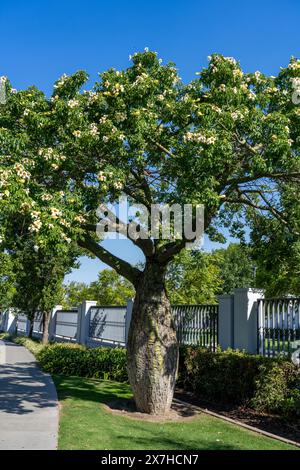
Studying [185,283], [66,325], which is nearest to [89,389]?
[66,325]

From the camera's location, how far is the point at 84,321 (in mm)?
22000

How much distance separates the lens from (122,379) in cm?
1373

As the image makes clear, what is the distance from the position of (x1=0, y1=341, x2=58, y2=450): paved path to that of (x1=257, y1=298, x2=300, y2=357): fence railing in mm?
4746

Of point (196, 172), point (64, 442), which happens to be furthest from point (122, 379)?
point (196, 172)

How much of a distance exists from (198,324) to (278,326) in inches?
132

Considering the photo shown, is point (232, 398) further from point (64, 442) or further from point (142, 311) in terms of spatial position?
point (64, 442)

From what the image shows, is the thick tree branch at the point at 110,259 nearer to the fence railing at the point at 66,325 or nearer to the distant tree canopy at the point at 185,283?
the distant tree canopy at the point at 185,283

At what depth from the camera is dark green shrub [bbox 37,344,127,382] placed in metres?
14.1

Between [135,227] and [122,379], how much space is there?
18.1 ft

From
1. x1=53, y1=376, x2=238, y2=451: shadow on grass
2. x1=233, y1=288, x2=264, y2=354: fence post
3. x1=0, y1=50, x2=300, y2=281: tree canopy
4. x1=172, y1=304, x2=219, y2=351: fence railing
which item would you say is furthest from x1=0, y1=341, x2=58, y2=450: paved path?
x1=233, y1=288, x2=264, y2=354: fence post

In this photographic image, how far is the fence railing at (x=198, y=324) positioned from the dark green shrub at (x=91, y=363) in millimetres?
1889

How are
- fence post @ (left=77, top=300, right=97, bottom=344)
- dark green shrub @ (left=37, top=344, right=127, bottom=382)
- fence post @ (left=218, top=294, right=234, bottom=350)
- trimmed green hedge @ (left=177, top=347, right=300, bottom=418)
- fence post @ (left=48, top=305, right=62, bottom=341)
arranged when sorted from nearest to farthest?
1. trimmed green hedge @ (left=177, top=347, right=300, bottom=418)
2. fence post @ (left=218, top=294, right=234, bottom=350)
3. dark green shrub @ (left=37, top=344, right=127, bottom=382)
4. fence post @ (left=77, top=300, right=97, bottom=344)
5. fence post @ (left=48, top=305, right=62, bottom=341)

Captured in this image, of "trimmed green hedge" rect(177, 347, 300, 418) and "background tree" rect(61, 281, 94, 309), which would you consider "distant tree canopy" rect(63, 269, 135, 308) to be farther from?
"trimmed green hedge" rect(177, 347, 300, 418)

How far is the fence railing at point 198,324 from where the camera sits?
13190 mm
